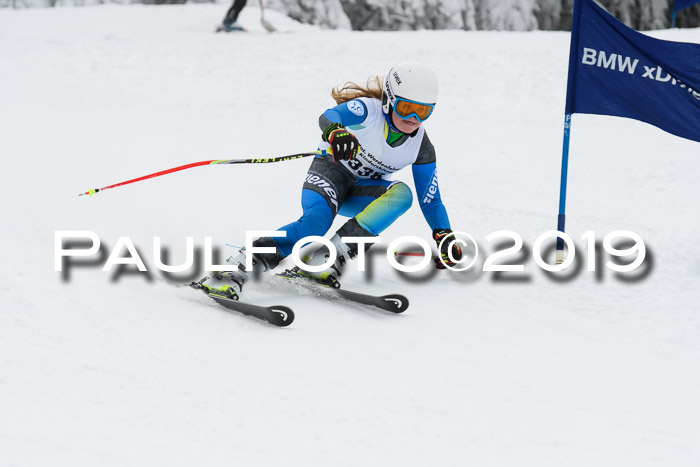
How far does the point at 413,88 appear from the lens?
4.16 m

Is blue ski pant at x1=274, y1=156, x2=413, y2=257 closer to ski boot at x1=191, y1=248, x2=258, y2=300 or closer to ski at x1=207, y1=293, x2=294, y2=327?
ski boot at x1=191, y1=248, x2=258, y2=300

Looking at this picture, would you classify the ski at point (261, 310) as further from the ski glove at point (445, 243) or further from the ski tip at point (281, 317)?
the ski glove at point (445, 243)

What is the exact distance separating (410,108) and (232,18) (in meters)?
9.66

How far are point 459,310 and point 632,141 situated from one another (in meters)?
5.19

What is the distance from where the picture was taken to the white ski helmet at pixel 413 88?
13.6 ft

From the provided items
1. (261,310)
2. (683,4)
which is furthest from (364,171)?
(683,4)

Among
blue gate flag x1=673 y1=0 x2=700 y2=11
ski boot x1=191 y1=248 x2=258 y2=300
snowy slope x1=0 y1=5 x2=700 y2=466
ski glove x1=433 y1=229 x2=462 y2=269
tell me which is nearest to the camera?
snowy slope x1=0 y1=5 x2=700 y2=466

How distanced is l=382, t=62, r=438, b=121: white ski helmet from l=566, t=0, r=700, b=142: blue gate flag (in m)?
1.46

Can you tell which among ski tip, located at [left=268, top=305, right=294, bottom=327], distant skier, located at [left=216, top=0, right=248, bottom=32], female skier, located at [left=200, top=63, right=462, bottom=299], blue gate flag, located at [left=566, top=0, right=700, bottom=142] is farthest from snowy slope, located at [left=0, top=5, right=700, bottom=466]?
distant skier, located at [left=216, top=0, right=248, bottom=32]

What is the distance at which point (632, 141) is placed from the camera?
8656 mm

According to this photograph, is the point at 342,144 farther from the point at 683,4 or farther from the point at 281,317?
the point at 683,4

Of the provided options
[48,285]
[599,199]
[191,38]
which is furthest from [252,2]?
[48,285]

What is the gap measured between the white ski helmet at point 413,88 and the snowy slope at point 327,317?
1105mm

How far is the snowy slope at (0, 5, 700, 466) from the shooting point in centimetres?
263
